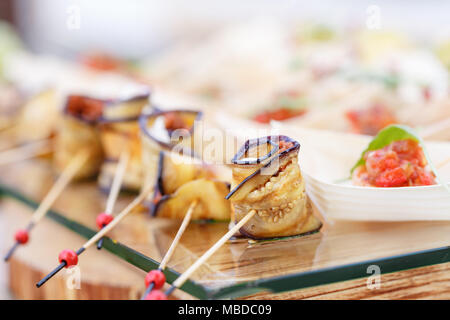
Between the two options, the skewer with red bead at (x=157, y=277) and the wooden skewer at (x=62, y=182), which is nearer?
the skewer with red bead at (x=157, y=277)

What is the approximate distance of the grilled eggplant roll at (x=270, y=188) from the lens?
1582 mm

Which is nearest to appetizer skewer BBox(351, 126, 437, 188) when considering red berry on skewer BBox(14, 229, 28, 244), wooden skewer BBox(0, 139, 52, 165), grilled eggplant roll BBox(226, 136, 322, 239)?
grilled eggplant roll BBox(226, 136, 322, 239)

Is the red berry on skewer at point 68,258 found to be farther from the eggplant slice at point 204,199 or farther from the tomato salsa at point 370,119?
the tomato salsa at point 370,119

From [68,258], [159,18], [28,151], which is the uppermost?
[159,18]

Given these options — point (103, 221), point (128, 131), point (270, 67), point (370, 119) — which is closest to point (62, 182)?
point (128, 131)

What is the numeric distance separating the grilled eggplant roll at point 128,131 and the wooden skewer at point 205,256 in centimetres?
95

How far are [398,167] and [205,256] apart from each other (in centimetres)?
71

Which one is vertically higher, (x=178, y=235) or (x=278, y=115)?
(x=278, y=115)

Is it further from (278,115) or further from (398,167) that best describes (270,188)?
(278,115)

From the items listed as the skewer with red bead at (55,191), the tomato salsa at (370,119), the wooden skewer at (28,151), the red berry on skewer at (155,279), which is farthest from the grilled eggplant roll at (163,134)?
the wooden skewer at (28,151)

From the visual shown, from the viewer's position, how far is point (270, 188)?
1.59m

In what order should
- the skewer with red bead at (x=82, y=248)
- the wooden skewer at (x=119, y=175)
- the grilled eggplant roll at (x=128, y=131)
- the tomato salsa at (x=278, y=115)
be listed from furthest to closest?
1. the tomato salsa at (x=278, y=115)
2. the grilled eggplant roll at (x=128, y=131)
3. the wooden skewer at (x=119, y=175)
4. the skewer with red bead at (x=82, y=248)
